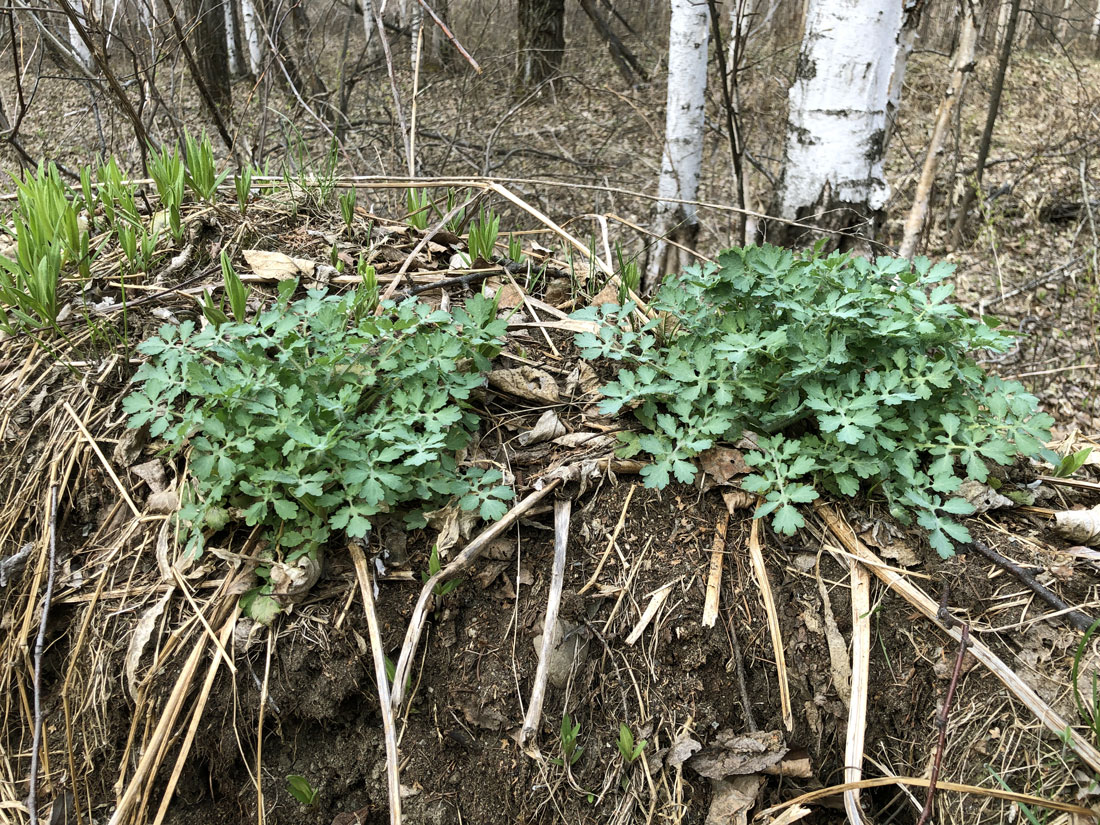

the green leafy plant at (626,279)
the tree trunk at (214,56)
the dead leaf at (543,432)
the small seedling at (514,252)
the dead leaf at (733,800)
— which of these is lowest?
the dead leaf at (733,800)

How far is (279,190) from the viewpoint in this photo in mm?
2953

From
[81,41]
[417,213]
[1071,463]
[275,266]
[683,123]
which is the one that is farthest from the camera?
[81,41]

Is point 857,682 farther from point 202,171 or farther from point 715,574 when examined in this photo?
point 202,171

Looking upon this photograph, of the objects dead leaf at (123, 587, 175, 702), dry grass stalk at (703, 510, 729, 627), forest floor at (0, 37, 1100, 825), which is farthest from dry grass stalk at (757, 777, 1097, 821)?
dead leaf at (123, 587, 175, 702)

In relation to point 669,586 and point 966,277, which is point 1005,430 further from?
point 966,277

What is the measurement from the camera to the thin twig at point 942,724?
153 centimetres

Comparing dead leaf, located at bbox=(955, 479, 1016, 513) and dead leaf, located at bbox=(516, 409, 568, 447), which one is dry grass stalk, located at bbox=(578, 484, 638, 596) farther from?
dead leaf, located at bbox=(955, 479, 1016, 513)

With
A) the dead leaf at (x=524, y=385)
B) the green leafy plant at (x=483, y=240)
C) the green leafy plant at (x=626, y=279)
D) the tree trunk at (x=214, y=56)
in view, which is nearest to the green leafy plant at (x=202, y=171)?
the green leafy plant at (x=483, y=240)

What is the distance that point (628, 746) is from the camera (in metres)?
1.63

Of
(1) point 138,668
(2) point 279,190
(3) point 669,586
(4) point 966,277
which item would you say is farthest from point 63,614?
(4) point 966,277

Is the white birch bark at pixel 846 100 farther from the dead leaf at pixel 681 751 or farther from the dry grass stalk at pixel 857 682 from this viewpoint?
the dead leaf at pixel 681 751

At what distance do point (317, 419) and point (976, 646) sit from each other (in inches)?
65.8

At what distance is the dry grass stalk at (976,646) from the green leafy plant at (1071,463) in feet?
2.07

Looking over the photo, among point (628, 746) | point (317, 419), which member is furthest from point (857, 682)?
point (317, 419)
